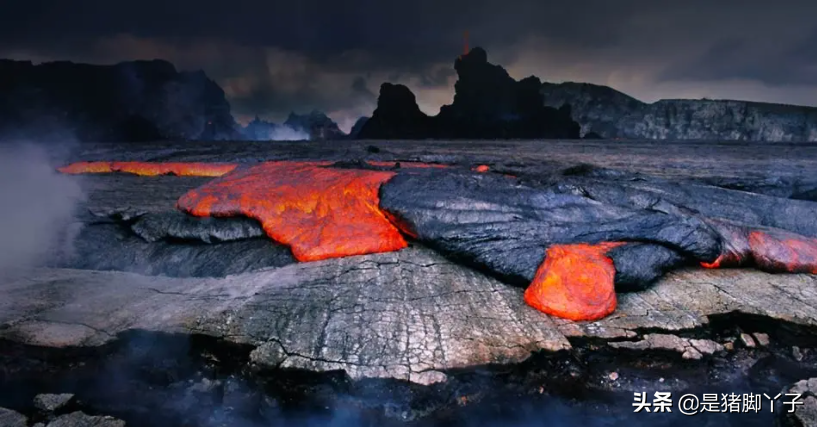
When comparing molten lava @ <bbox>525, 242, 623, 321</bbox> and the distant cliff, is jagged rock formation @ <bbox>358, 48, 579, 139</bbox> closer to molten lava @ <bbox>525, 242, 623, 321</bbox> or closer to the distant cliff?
the distant cliff

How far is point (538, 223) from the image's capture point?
4.57 meters

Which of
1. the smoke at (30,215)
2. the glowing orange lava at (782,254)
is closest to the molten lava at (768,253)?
the glowing orange lava at (782,254)

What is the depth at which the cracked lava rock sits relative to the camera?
3.99 m

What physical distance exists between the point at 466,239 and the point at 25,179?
288 inches

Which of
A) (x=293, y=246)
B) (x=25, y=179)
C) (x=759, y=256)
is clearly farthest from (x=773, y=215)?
(x=25, y=179)

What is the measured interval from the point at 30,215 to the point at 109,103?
204ft

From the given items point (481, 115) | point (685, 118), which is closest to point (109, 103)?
point (481, 115)

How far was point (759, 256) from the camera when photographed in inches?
177

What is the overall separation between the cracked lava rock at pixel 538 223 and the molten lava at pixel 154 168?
4.69 m

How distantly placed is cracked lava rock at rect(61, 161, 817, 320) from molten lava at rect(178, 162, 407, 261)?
0.01 meters

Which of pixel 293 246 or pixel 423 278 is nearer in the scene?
pixel 423 278

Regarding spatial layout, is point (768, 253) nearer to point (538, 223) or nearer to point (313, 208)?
point (538, 223)

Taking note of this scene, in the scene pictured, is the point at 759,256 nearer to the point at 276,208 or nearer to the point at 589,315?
the point at 589,315

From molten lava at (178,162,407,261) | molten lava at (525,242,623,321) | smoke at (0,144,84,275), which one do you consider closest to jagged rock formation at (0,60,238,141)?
smoke at (0,144,84,275)
